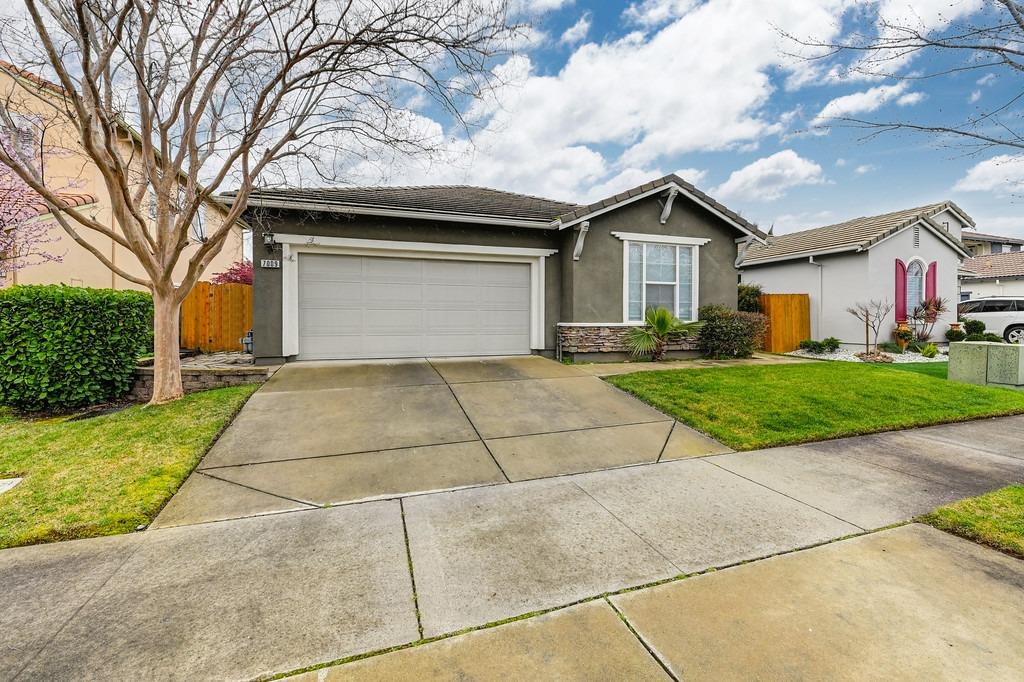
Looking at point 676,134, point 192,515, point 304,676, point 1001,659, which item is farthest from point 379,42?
point 676,134

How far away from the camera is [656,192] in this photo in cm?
985

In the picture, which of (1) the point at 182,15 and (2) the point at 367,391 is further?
(2) the point at 367,391

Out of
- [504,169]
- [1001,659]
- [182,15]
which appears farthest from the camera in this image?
[504,169]

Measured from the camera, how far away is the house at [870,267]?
1327cm

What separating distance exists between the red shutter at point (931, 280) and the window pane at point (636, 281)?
11.3 metres

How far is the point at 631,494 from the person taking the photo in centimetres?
376

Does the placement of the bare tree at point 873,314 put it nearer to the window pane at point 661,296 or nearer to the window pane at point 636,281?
the window pane at point 661,296

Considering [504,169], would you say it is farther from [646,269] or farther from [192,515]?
[192,515]

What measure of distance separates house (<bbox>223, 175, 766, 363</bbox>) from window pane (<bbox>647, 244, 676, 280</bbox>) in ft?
0.08

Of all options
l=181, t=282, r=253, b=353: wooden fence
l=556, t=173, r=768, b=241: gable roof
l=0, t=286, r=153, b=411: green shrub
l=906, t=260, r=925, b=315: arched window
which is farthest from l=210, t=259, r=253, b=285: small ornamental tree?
l=906, t=260, r=925, b=315: arched window

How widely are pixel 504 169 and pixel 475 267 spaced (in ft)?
7.68

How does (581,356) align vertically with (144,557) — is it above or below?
above

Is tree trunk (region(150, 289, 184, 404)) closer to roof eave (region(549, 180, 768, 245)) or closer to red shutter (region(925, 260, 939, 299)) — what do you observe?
roof eave (region(549, 180, 768, 245))

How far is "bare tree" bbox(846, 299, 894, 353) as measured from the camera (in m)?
12.8
